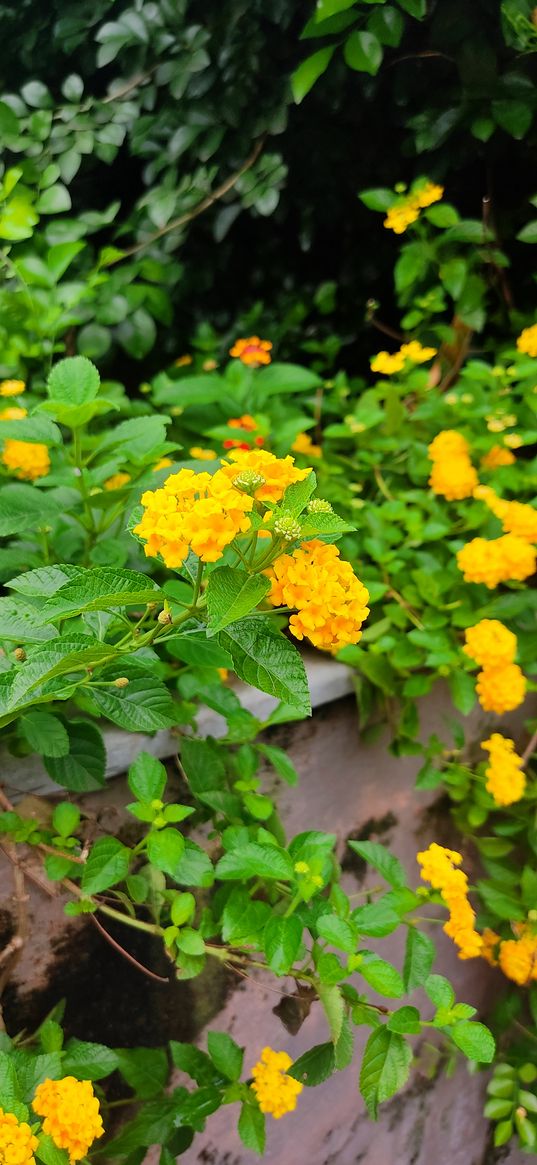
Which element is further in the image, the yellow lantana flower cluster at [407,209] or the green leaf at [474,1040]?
the yellow lantana flower cluster at [407,209]

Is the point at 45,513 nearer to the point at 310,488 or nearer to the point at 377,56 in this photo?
the point at 310,488

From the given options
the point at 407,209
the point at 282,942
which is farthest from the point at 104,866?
the point at 407,209

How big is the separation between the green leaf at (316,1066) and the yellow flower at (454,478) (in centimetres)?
83

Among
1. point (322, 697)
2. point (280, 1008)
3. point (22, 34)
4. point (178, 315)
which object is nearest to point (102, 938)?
point (280, 1008)

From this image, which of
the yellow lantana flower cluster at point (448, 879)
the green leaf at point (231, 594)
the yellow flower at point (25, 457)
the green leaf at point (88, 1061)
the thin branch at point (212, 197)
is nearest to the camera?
the green leaf at point (231, 594)

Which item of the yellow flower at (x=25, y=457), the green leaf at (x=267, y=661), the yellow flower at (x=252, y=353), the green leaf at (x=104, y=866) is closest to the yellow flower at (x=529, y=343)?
the yellow flower at (x=252, y=353)

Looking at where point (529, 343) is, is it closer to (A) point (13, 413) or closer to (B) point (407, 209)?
(B) point (407, 209)

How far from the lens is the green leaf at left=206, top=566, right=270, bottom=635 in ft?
1.66

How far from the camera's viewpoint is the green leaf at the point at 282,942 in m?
0.69

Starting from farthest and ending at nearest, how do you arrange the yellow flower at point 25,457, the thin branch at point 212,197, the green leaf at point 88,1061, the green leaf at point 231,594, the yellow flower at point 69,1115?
the thin branch at point 212,197
the yellow flower at point 25,457
the green leaf at point 88,1061
the yellow flower at point 69,1115
the green leaf at point 231,594

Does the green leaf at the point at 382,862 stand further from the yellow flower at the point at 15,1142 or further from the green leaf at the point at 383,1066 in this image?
the yellow flower at the point at 15,1142

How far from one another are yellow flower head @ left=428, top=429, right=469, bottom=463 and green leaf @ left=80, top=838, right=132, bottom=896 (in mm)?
825

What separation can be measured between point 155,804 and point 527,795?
67 cm

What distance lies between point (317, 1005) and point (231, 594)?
32.9 inches
